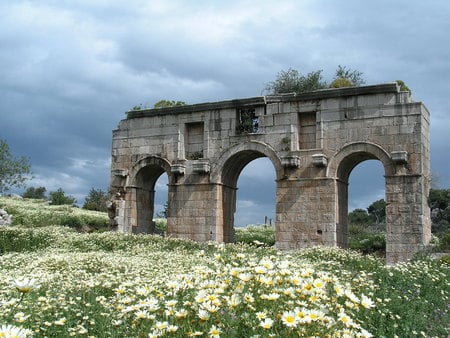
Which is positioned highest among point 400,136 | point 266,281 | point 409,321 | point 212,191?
point 400,136

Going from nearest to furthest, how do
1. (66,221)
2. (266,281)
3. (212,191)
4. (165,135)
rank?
(266,281) → (212,191) → (165,135) → (66,221)

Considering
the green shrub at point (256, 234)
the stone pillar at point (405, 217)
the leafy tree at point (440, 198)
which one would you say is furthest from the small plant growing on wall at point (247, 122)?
the leafy tree at point (440, 198)

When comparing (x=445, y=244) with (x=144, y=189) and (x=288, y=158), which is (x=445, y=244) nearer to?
(x=288, y=158)

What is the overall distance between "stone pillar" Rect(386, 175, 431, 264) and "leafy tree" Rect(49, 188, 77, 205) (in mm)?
33587

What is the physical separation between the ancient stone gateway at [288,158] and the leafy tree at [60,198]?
25.0m

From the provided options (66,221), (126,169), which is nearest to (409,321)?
(126,169)

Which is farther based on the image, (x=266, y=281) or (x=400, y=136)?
(x=400, y=136)

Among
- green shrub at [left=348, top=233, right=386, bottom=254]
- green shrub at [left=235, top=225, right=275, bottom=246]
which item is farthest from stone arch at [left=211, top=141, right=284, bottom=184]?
green shrub at [left=348, top=233, right=386, bottom=254]

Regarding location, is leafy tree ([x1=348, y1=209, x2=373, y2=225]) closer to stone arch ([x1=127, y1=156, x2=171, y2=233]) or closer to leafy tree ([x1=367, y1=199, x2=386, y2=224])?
leafy tree ([x1=367, y1=199, x2=386, y2=224])

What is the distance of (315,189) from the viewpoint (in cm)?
1931

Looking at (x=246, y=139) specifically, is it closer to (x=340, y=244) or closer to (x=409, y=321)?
(x=340, y=244)

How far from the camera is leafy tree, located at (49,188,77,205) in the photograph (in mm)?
46359

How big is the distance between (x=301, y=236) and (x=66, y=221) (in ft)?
49.4

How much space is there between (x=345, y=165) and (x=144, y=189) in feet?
27.7
